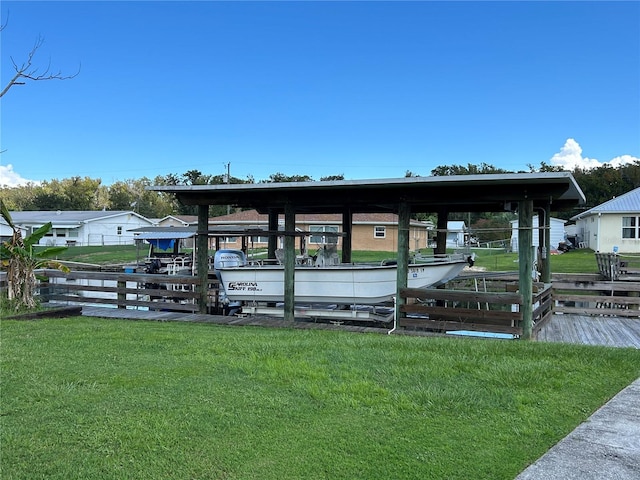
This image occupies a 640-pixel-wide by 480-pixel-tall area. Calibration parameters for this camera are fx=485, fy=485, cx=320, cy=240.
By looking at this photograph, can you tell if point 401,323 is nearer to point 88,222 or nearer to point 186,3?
point 186,3

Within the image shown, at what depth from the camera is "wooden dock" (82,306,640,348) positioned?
24.8ft

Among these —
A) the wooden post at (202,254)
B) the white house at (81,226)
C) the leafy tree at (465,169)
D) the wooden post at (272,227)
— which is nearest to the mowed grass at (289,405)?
the wooden post at (202,254)

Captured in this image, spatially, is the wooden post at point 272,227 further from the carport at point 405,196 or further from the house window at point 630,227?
the house window at point 630,227

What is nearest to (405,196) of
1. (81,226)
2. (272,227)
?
(272,227)

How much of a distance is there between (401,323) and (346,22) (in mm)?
11487

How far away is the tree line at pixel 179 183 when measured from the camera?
4972 centimetres

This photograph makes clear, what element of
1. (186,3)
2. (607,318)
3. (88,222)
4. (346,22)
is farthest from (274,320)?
(88,222)

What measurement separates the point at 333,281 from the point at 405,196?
223cm

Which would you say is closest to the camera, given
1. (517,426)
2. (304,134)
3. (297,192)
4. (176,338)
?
(517,426)

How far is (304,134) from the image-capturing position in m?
34.1

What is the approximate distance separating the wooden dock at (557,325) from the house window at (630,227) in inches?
863

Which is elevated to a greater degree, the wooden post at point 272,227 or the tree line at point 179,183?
the tree line at point 179,183

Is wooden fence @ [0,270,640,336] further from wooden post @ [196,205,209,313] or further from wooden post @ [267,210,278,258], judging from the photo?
wooden post @ [267,210,278,258]

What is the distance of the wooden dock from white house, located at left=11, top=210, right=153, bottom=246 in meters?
36.3
